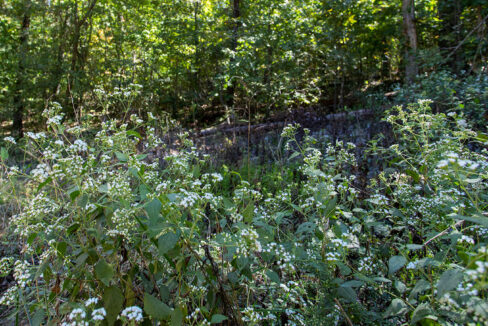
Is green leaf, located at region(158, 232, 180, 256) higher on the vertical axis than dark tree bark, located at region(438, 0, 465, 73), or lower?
lower

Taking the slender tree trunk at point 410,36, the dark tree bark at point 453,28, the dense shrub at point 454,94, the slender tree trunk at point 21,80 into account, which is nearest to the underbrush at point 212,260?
Answer: the dense shrub at point 454,94

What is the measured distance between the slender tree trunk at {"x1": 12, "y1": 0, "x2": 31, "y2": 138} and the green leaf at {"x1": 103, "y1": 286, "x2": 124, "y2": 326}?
Result: 962 cm

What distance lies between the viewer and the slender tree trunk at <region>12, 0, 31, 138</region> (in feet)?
28.5

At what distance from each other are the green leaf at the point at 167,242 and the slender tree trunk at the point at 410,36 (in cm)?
753

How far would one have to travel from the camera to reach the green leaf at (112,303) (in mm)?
1196

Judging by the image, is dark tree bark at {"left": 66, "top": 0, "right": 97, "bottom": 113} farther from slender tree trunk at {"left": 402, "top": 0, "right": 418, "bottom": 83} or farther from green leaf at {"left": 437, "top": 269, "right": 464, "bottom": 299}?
green leaf at {"left": 437, "top": 269, "right": 464, "bottom": 299}

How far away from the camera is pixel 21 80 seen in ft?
29.7

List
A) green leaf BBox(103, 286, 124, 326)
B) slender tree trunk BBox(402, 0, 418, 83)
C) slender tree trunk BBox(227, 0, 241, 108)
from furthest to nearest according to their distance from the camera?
1. slender tree trunk BBox(227, 0, 241, 108)
2. slender tree trunk BBox(402, 0, 418, 83)
3. green leaf BBox(103, 286, 124, 326)

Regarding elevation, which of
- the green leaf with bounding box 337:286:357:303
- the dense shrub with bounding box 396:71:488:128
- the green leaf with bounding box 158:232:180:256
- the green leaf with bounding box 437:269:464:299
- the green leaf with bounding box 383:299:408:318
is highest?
the dense shrub with bounding box 396:71:488:128

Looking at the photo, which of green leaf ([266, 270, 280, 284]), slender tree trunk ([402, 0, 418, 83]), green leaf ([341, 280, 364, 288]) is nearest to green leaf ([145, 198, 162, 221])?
green leaf ([266, 270, 280, 284])

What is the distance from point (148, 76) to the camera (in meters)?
8.62

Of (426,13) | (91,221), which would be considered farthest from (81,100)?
(426,13)

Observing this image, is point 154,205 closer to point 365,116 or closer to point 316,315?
point 316,315

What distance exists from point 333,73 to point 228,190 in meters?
6.16
